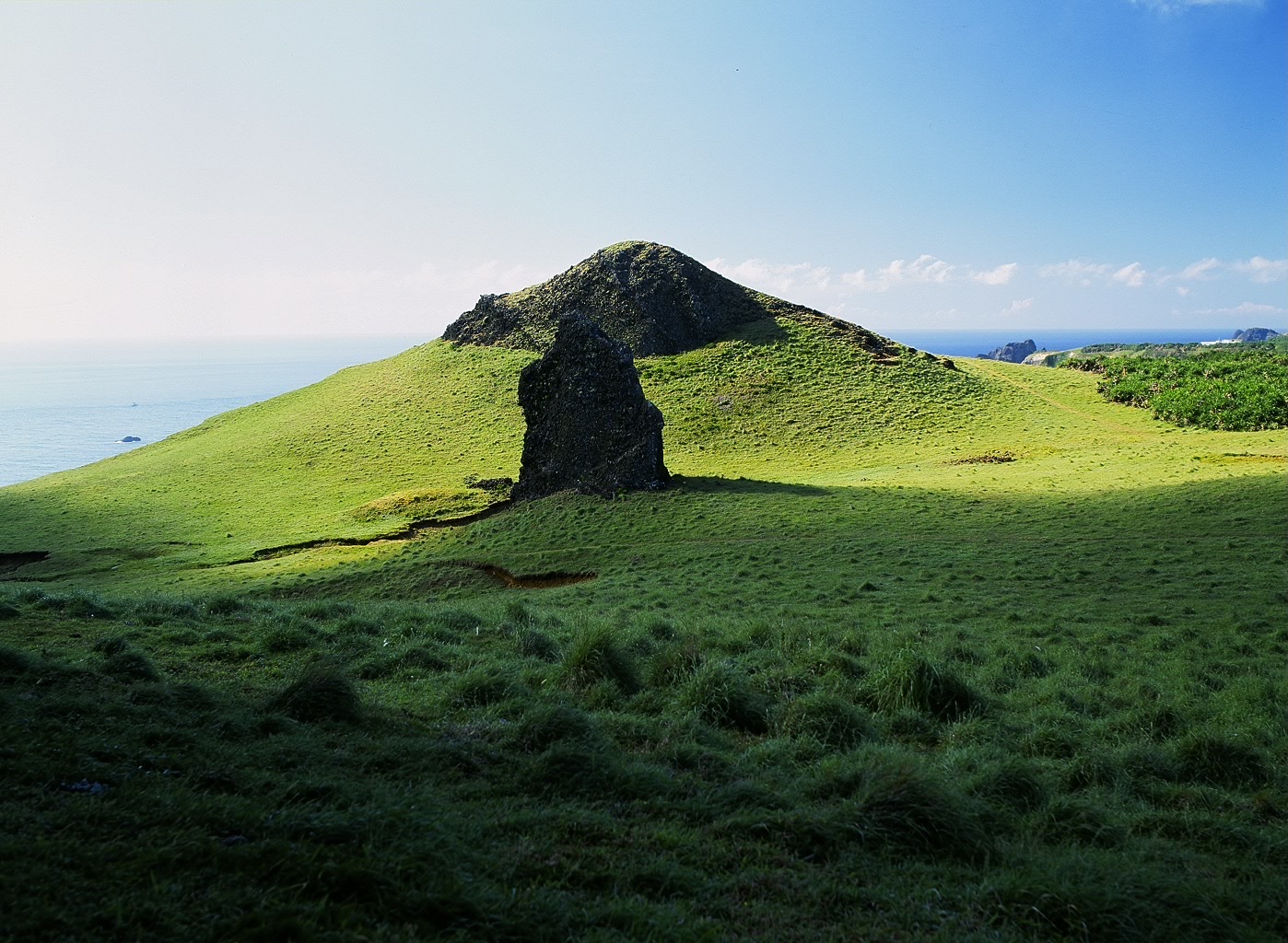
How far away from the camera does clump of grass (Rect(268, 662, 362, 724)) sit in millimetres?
8133

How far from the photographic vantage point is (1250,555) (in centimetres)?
2016

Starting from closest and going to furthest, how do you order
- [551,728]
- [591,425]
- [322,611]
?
[551,728], [322,611], [591,425]

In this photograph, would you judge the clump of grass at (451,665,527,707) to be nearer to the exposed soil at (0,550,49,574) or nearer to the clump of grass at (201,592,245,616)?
the clump of grass at (201,592,245,616)

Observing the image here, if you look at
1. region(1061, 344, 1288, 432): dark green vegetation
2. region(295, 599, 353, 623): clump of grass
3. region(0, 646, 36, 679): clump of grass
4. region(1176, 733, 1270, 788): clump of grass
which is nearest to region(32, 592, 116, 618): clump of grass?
region(295, 599, 353, 623): clump of grass

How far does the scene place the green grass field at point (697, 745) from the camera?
16.5 feet

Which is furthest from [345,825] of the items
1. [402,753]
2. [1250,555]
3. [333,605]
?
[1250,555]

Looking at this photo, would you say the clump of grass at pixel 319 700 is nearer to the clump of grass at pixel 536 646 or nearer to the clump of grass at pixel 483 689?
the clump of grass at pixel 483 689

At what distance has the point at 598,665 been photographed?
10617 mm

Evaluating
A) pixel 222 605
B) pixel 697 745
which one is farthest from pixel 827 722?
pixel 222 605

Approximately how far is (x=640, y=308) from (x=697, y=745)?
6068 cm

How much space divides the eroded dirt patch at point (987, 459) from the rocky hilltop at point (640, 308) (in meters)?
23.8

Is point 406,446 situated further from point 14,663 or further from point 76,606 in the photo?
point 14,663

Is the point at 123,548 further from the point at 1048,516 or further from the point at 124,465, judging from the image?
the point at 1048,516

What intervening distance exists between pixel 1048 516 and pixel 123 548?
3566 cm
